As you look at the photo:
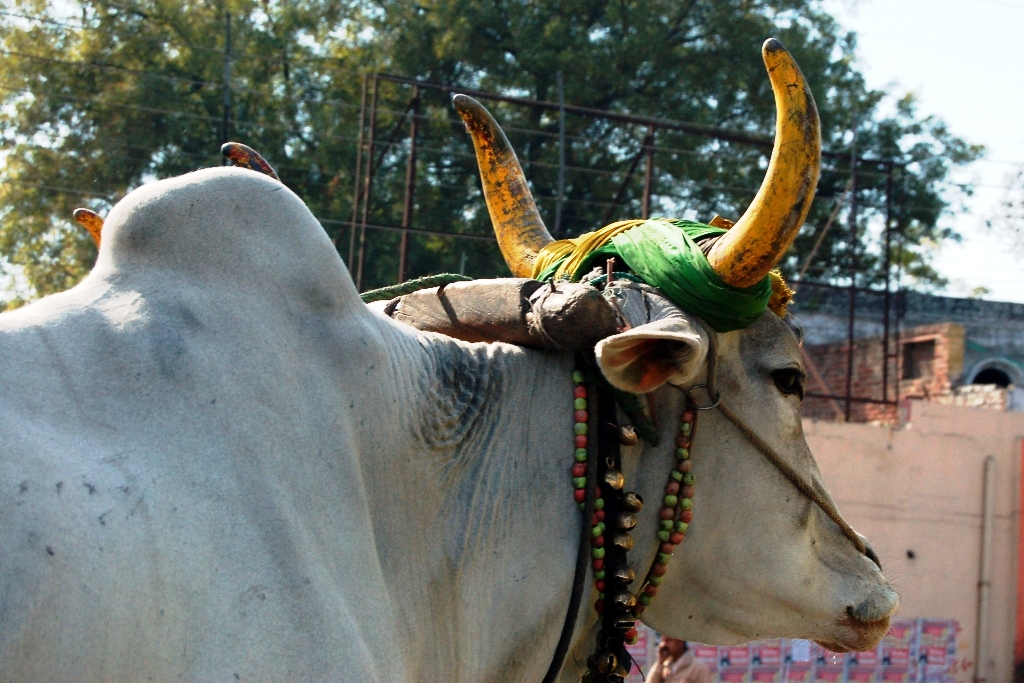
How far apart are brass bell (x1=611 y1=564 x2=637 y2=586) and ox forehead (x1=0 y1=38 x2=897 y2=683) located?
61 mm

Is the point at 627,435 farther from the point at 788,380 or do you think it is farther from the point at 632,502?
the point at 788,380

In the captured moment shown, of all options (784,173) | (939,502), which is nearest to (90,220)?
(784,173)

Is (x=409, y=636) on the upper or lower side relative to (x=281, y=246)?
lower

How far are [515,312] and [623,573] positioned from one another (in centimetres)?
56

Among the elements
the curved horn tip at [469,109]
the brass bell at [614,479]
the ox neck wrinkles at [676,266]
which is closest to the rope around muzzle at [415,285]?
the ox neck wrinkles at [676,266]

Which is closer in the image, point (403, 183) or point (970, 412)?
point (970, 412)

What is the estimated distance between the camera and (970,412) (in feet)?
44.3

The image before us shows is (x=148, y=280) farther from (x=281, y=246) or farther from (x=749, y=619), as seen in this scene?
(x=749, y=619)

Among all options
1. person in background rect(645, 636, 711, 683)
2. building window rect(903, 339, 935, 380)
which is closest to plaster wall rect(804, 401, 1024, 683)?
person in background rect(645, 636, 711, 683)

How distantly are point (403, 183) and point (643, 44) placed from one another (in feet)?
18.2

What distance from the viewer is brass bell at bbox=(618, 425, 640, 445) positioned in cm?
245

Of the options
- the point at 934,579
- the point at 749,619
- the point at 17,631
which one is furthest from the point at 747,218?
the point at 934,579

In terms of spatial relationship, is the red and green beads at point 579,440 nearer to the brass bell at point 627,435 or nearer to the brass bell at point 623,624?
the brass bell at point 627,435

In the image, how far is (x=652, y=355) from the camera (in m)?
2.37
